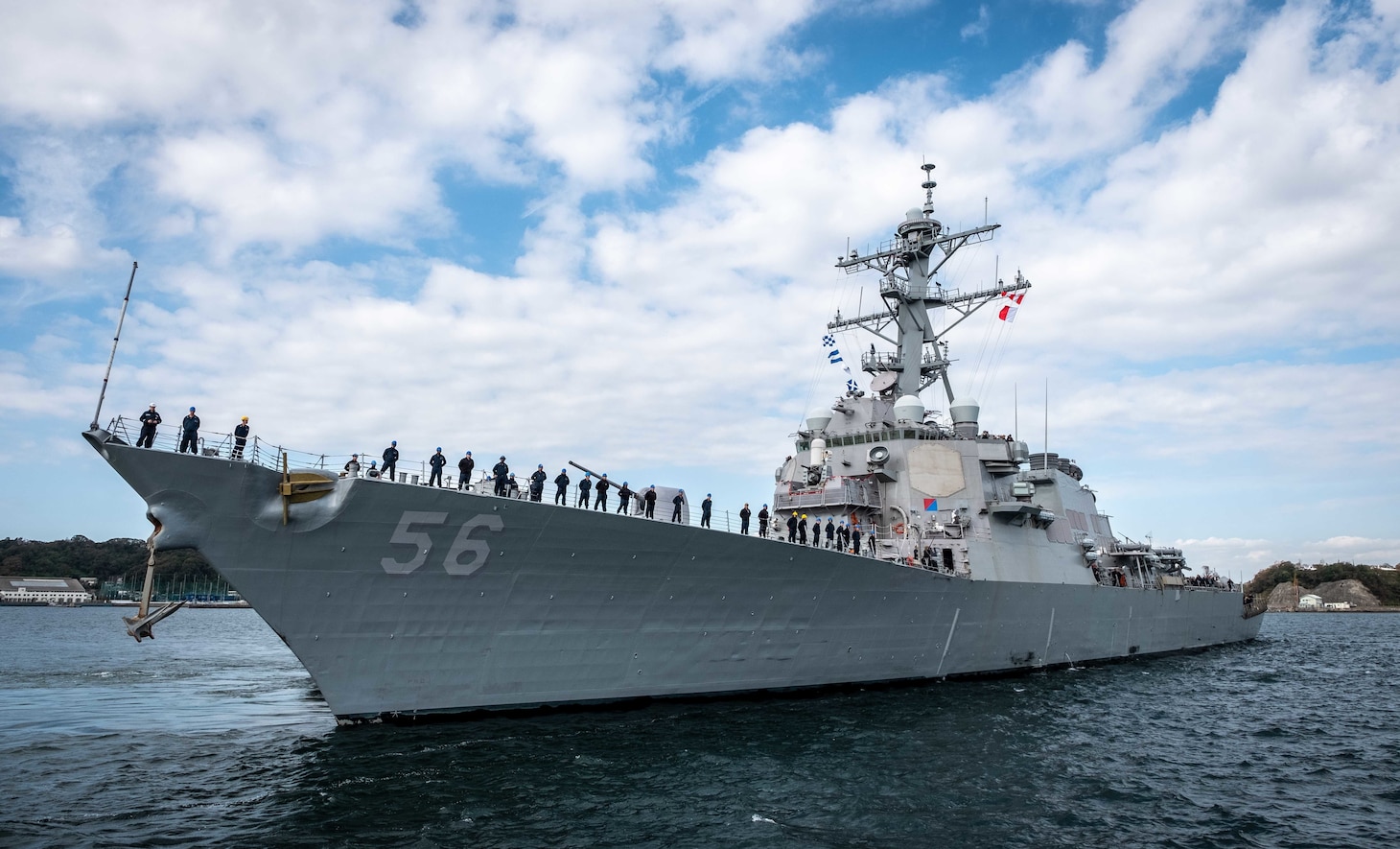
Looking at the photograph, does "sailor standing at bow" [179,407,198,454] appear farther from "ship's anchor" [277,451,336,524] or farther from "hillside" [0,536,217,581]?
"hillside" [0,536,217,581]

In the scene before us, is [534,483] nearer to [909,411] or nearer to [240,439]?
[240,439]

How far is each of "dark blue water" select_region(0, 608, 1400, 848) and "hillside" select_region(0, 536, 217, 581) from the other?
7279 centimetres

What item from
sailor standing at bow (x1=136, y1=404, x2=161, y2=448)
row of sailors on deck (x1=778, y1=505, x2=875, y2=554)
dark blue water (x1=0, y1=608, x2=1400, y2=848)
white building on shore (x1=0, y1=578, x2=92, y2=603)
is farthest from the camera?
white building on shore (x1=0, y1=578, x2=92, y2=603)

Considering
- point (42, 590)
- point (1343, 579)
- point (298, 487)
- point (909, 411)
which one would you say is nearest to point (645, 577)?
point (298, 487)

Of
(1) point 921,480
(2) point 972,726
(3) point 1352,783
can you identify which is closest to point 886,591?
(2) point 972,726

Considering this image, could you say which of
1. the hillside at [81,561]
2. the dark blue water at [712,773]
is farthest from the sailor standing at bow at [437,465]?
the hillside at [81,561]

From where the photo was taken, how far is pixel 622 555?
11875 millimetres

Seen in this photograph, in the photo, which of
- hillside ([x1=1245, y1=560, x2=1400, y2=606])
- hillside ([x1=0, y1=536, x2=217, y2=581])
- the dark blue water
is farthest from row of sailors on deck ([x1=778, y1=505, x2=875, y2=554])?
hillside ([x1=1245, y1=560, x2=1400, y2=606])

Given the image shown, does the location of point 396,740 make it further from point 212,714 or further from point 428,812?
point 212,714

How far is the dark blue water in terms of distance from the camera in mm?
7652

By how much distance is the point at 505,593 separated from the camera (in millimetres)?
11211

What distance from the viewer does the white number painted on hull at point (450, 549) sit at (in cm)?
1041

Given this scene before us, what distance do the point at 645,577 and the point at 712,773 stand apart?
133 inches

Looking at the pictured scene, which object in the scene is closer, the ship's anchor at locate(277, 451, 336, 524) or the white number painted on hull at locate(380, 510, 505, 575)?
the ship's anchor at locate(277, 451, 336, 524)
